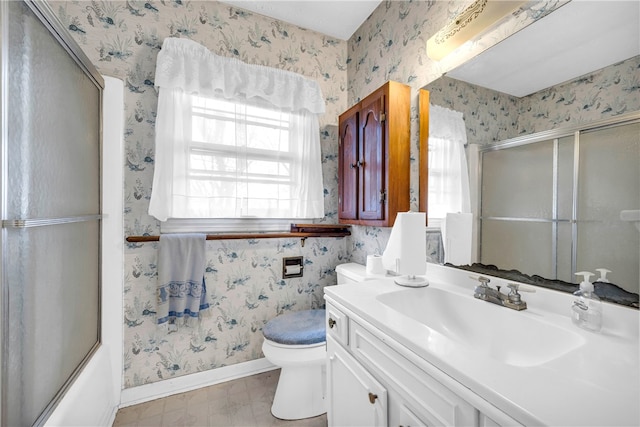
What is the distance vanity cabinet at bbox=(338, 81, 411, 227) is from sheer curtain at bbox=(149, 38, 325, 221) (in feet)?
1.01

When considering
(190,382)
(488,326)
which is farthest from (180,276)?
(488,326)

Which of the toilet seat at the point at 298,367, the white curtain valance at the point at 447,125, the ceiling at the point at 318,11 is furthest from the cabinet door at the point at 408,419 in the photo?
the ceiling at the point at 318,11

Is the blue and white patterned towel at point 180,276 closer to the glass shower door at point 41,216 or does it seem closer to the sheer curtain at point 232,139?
the sheer curtain at point 232,139

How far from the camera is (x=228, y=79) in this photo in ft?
5.51

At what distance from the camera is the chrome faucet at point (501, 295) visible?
2.89ft

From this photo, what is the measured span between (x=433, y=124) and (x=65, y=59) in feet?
5.38

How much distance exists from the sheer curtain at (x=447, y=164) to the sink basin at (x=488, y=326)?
1.32 feet

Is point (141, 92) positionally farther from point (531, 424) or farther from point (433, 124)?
point (531, 424)

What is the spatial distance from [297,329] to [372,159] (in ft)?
Answer: 3.47

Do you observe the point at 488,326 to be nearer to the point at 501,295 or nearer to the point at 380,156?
the point at 501,295

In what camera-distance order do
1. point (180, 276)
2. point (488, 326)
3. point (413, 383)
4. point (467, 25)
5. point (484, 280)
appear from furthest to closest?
point (180, 276) → point (467, 25) → point (484, 280) → point (488, 326) → point (413, 383)

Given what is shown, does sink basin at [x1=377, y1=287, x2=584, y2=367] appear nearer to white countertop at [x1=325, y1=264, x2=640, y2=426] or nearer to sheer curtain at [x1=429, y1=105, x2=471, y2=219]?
white countertop at [x1=325, y1=264, x2=640, y2=426]

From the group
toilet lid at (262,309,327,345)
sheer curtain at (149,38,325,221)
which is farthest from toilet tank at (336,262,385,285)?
sheer curtain at (149,38,325,221)

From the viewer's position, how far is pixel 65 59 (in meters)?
1.09
